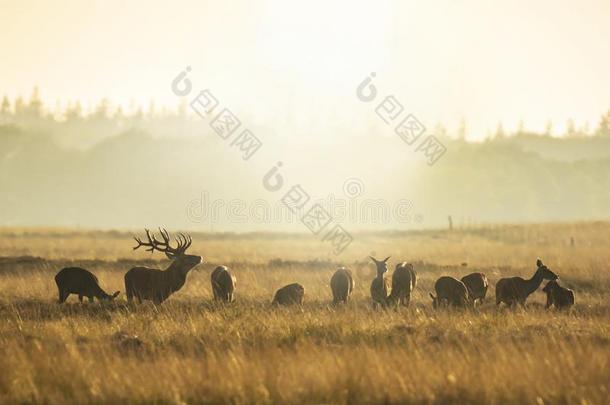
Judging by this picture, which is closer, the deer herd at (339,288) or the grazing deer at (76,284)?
the deer herd at (339,288)

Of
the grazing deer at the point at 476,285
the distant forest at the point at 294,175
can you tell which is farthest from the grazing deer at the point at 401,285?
the distant forest at the point at 294,175

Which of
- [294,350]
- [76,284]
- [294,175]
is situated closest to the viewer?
[294,350]

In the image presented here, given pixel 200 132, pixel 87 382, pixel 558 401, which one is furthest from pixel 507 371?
pixel 200 132

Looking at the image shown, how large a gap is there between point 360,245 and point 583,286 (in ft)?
83.4

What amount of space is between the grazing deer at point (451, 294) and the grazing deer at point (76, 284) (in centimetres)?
767

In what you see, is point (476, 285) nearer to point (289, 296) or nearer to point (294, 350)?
point (289, 296)

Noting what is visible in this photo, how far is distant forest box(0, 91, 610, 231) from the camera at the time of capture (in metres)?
142

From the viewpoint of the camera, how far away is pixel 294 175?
149 meters

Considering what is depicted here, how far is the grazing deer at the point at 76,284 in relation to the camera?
1728 cm

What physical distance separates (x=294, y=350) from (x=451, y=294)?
21.2ft

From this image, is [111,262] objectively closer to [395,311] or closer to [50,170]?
[395,311]

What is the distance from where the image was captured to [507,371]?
9.80 metres

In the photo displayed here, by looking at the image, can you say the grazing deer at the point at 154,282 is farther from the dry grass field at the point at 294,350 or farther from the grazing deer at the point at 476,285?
the grazing deer at the point at 476,285

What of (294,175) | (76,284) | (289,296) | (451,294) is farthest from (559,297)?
(294,175)
